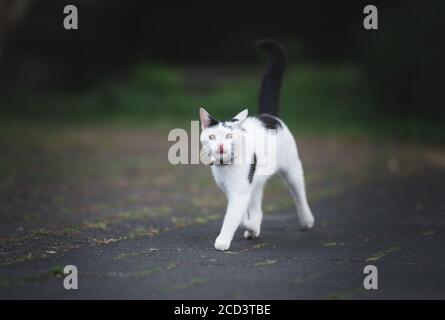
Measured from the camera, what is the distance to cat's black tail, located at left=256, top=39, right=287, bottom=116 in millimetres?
7336

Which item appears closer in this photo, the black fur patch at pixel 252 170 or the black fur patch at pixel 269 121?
the black fur patch at pixel 252 170

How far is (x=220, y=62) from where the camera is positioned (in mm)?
26516

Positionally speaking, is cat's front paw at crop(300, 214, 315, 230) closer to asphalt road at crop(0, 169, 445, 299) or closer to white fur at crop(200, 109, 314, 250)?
asphalt road at crop(0, 169, 445, 299)

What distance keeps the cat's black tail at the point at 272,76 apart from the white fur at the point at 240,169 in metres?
0.35

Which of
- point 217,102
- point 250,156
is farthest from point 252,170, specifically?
point 217,102

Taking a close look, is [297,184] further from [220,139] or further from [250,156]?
[220,139]

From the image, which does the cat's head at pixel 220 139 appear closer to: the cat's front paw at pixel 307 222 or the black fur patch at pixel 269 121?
the black fur patch at pixel 269 121

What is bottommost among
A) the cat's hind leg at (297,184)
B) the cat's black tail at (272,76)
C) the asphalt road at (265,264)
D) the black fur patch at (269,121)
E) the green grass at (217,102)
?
the asphalt road at (265,264)

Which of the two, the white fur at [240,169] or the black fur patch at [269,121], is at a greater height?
the black fur patch at [269,121]

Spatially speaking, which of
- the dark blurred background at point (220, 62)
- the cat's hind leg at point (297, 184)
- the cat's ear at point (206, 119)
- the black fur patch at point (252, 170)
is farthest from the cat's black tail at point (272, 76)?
the dark blurred background at point (220, 62)

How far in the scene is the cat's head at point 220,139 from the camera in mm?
6027

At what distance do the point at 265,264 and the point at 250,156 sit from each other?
1.05 m

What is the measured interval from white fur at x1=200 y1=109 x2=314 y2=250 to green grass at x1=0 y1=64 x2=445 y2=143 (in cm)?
875

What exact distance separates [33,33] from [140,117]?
5856 millimetres
